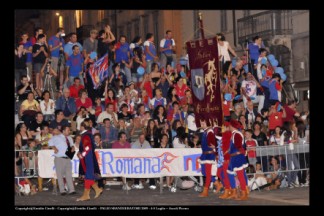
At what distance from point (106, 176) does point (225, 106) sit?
4.90 metres

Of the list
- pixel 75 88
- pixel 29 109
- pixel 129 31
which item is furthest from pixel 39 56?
pixel 129 31

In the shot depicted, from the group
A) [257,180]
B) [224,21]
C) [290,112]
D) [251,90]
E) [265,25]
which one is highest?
[224,21]

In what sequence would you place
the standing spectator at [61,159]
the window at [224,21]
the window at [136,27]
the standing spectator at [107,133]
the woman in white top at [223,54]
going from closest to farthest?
1. the standing spectator at [61,159]
2. the standing spectator at [107,133]
3. the woman in white top at [223,54]
4. the window at [224,21]
5. the window at [136,27]

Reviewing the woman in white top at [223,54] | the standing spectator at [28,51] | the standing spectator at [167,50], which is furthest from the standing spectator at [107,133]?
the woman in white top at [223,54]

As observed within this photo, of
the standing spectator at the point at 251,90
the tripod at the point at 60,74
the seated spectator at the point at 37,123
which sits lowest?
the seated spectator at the point at 37,123

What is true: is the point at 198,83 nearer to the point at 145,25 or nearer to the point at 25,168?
the point at 25,168

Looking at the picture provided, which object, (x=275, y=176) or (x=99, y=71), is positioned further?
(x=99, y=71)

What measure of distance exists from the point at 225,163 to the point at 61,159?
12.7 feet

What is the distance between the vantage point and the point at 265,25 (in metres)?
32.6

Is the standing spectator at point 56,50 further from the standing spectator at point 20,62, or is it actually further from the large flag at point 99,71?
the large flag at point 99,71

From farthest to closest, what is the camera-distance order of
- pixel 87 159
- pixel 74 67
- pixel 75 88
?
pixel 74 67 → pixel 75 88 → pixel 87 159

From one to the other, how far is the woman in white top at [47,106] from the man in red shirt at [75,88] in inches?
36.9

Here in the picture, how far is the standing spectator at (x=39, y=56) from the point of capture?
2641cm

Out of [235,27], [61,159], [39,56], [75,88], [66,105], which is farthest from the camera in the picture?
[235,27]
